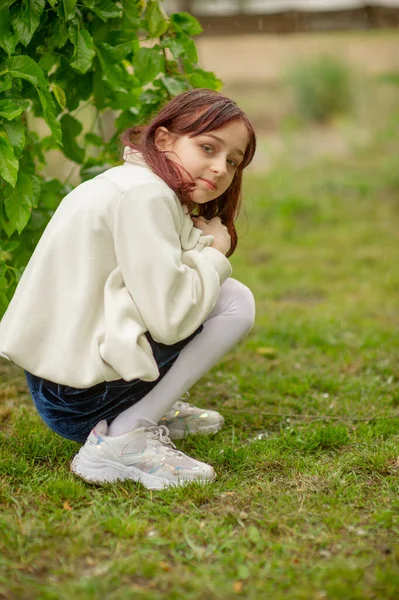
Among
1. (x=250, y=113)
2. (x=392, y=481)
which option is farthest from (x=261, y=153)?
(x=392, y=481)

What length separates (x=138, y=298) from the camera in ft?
6.52

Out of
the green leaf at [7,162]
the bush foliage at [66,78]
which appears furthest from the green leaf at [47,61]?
the green leaf at [7,162]

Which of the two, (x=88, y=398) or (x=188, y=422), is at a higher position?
(x=88, y=398)

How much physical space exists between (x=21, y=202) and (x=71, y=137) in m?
0.45

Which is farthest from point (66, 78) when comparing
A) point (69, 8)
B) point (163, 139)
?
point (163, 139)

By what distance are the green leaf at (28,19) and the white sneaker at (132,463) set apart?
1256 mm

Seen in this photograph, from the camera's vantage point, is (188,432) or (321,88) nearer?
(188,432)

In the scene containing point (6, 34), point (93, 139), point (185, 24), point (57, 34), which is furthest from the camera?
point (93, 139)

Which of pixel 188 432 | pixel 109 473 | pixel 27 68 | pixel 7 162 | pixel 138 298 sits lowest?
pixel 188 432

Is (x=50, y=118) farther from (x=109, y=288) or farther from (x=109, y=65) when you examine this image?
(x=109, y=288)

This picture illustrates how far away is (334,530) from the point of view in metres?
1.90

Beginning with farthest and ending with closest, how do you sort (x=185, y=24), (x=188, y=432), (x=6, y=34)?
(x=185, y=24) < (x=188, y=432) < (x=6, y=34)

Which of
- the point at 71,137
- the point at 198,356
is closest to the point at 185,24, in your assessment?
the point at 71,137

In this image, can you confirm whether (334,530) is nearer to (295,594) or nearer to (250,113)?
(295,594)
